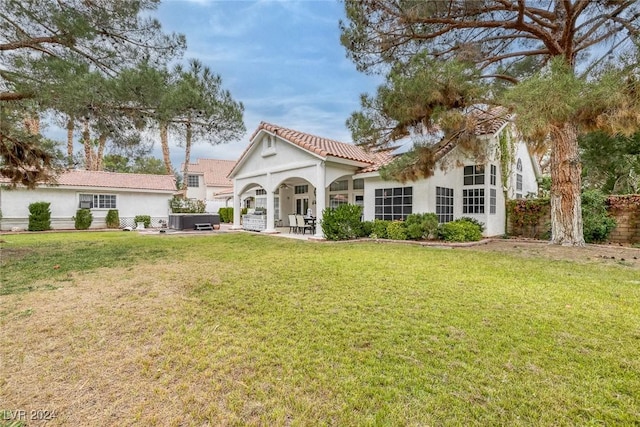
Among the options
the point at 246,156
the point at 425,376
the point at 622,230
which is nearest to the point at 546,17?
the point at 622,230

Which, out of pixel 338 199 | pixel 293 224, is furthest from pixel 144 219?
pixel 338 199

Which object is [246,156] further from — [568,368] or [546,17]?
[568,368]

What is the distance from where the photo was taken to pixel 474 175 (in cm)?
1434

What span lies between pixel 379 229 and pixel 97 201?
22331 millimetres

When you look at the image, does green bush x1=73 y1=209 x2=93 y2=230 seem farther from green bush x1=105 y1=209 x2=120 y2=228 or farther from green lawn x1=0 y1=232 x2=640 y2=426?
green lawn x1=0 y1=232 x2=640 y2=426

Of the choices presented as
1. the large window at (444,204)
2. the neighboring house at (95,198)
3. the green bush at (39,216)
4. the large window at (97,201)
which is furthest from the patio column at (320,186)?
the green bush at (39,216)

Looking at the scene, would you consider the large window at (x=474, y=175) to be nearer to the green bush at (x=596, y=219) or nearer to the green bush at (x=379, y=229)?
the green bush at (x=596, y=219)

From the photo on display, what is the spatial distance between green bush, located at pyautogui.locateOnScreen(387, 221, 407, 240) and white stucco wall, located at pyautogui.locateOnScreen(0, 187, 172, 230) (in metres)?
21.0

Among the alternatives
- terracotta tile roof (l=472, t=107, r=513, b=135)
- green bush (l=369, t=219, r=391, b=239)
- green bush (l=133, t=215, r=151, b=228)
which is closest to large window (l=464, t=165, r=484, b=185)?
terracotta tile roof (l=472, t=107, r=513, b=135)

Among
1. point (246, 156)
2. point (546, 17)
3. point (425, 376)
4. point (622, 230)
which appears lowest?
point (425, 376)

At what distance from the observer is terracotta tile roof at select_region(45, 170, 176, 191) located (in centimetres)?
2298

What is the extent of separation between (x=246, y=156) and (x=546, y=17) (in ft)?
51.7

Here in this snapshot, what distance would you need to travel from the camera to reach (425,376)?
9.82ft

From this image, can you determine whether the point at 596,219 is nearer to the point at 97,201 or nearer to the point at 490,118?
the point at 490,118
